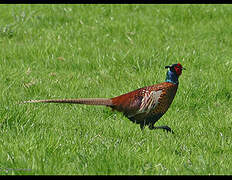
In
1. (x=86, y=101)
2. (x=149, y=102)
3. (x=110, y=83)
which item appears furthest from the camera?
(x=110, y=83)

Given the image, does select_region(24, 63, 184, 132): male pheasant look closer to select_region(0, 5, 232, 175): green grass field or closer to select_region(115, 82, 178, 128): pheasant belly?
select_region(115, 82, 178, 128): pheasant belly

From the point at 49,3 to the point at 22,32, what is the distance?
1893 mm

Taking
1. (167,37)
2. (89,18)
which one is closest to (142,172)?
Result: (167,37)

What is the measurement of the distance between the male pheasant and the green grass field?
152mm

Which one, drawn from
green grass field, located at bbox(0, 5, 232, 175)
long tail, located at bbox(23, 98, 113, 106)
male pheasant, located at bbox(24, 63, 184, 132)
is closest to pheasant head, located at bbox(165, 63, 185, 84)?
male pheasant, located at bbox(24, 63, 184, 132)

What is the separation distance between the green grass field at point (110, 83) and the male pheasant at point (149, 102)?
0.50ft

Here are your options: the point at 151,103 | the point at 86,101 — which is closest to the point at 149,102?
the point at 151,103

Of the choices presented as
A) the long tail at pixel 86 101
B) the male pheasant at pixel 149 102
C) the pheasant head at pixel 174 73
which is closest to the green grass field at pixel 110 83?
the male pheasant at pixel 149 102

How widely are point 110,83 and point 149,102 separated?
6.42 ft

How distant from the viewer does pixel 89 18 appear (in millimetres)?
10055

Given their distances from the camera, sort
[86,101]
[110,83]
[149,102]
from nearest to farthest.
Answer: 1. [86,101]
2. [149,102]
3. [110,83]

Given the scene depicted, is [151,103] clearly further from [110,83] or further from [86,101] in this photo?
[110,83]

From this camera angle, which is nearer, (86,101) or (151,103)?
(86,101)

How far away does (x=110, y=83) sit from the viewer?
24.1 ft
